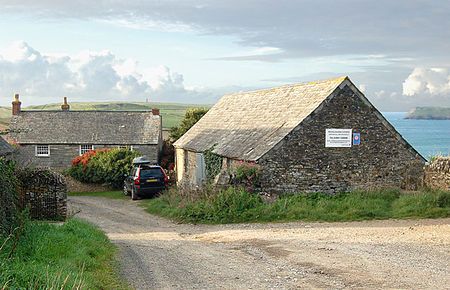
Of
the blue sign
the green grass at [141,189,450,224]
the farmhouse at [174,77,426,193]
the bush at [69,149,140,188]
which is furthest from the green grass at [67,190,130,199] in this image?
the blue sign

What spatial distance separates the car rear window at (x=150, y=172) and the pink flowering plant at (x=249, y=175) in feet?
25.2

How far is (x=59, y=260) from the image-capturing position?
8.42m

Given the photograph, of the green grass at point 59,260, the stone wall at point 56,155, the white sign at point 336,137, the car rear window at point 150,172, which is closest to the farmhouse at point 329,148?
the white sign at point 336,137

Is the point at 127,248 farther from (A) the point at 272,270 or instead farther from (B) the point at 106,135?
(B) the point at 106,135

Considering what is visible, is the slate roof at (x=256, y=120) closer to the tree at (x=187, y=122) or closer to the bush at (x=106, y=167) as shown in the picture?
the bush at (x=106, y=167)

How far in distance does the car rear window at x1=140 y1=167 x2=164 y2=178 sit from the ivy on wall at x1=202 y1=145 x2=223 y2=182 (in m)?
2.76

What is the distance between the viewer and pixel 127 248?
12.3 meters

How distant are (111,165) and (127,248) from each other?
21.2 m

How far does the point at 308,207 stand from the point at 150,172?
36.0 feet

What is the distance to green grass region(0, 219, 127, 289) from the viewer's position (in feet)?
22.0

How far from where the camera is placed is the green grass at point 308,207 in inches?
650

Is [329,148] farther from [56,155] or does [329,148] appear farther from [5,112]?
[5,112]

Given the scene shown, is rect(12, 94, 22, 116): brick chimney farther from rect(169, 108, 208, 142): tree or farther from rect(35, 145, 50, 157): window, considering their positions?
rect(169, 108, 208, 142): tree

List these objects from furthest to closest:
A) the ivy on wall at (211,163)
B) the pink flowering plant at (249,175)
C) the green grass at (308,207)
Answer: the ivy on wall at (211,163), the pink flowering plant at (249,175), the green grass at (308,207)
